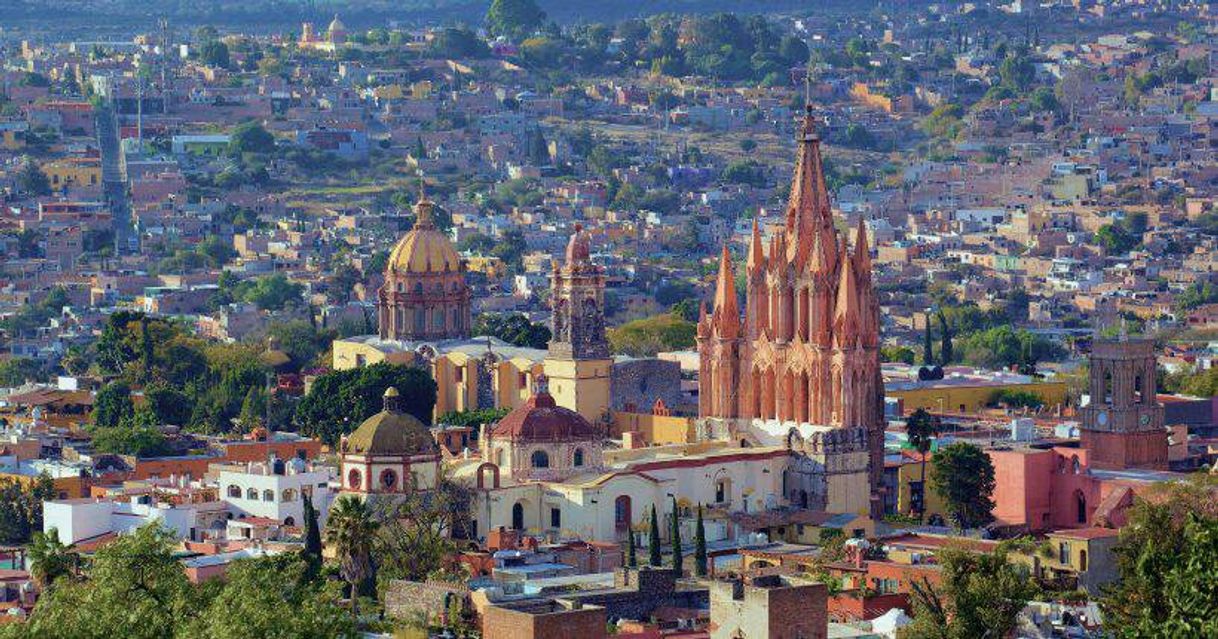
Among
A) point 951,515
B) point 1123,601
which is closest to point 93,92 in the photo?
point 951,515

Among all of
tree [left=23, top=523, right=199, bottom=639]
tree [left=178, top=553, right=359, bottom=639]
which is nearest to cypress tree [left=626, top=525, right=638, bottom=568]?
tree [left=23, top=523, right=199, bottom=639]

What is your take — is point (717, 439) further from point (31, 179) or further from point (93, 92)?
point (93, 92)

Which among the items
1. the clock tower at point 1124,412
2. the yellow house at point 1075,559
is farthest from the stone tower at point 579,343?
the yellow house at point 1075,559

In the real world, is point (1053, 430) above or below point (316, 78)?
below

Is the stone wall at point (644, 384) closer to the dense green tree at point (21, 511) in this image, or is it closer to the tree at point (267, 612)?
the dense green tree at point (21, 511)

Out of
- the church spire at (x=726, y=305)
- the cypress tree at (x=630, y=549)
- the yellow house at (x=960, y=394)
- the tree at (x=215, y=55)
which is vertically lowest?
the cypress tree at (x=630, y=549)

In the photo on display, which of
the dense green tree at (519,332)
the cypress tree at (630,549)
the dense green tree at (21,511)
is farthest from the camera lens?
the dense green tree at (519,332)

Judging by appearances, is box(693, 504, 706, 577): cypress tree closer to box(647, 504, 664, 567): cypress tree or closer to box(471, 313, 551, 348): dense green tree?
box(647, 504, 664, 567): cypress tree
